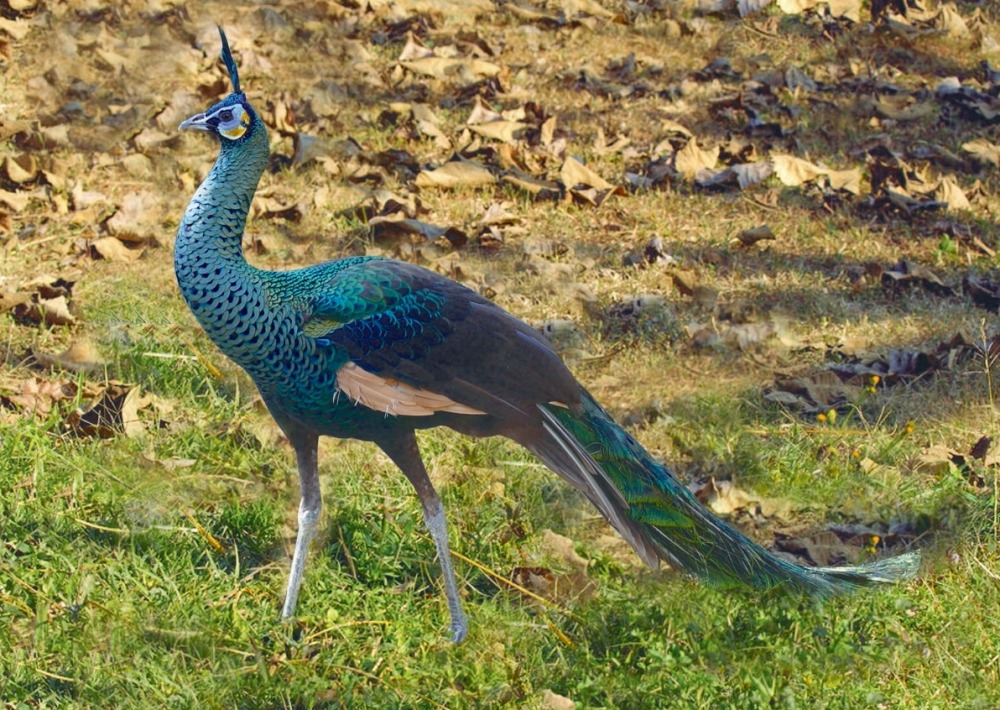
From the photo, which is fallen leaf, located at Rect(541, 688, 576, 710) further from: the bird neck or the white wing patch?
the bird neck

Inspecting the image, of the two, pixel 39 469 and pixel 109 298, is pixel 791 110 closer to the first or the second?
pixel 109 298

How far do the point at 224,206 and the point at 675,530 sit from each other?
65.4 inches

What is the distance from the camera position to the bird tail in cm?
392

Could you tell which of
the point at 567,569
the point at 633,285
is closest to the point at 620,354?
the point at 633,285

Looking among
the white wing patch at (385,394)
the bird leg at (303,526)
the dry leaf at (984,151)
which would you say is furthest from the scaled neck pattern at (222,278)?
the dry leaf at (984,151)

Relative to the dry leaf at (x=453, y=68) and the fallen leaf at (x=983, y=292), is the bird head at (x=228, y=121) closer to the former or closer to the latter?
the fallen leaf at (x=983, y=292)

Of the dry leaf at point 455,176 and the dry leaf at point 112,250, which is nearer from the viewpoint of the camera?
the dry leaf at point 112,250

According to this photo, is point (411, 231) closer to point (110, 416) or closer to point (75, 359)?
point (75, 359)

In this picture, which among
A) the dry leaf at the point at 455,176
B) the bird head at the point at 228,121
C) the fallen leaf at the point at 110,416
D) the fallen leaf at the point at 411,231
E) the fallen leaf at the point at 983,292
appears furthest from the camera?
the dry leaf at the point at 455,176

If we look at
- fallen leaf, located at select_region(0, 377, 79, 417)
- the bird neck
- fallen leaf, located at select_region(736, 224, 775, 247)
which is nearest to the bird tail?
the bird neck

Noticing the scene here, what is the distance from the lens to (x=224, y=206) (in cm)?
362

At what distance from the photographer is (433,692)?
3770mm

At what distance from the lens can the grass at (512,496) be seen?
3803mm

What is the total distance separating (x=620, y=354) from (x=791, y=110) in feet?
8.85
